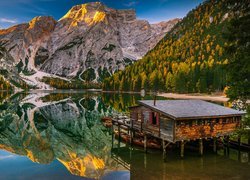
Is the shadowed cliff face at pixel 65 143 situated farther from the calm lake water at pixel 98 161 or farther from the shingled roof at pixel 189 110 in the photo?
the shingled roof at pixel 189 110

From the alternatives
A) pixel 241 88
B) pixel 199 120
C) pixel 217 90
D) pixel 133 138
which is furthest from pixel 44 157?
pixel 217 90

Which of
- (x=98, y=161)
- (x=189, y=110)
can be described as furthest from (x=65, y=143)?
(x=189, y=110)

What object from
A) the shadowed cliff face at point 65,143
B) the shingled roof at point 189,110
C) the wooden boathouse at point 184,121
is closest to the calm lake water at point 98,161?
the shadowed cliff face at point 65,143

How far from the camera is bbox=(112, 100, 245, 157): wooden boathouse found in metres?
33.3

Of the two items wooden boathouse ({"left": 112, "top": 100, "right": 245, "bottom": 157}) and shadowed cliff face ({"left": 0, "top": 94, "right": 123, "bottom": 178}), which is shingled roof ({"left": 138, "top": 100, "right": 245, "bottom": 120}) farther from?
shadowed cliff face ({"left": 0, "top": 94, "right": 123, "bottom": 178})

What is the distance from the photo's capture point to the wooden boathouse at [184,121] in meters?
33.3

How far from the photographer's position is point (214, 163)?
33.1 metres

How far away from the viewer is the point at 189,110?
35.7 meters

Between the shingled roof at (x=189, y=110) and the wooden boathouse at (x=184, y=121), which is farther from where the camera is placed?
the shingled roof at (x=189, y=110)

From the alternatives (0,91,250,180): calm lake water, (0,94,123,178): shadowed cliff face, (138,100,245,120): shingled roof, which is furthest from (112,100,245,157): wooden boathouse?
(0,94,123,178): shadowed cliff face

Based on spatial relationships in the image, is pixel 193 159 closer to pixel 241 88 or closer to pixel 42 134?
pixel 241 88

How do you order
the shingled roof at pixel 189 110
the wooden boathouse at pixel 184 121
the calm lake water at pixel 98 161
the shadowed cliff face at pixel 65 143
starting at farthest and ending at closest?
the shadowed cliff face at pixel 65 143 → the shingled roof at pixel 189 110 → the wooden boathouse at pixel 184 121 → the calm lake water at pixel 98 161

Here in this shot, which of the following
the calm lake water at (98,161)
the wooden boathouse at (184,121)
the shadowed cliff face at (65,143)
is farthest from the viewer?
the shadowed cliff face at (65,143)

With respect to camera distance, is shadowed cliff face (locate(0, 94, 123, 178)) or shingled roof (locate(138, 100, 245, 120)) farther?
shadowed cliff face (locate(0, 94, 123, 178))
